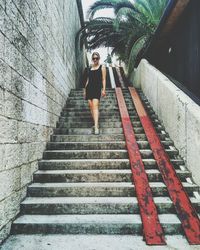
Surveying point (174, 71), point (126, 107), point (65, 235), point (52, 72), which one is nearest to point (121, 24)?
point (174, 71)

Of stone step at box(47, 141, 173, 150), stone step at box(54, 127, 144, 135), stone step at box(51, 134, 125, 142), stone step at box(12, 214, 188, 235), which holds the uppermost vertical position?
stone step at box(54, 127, 144, 135)

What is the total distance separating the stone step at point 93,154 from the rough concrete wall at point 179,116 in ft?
1.50

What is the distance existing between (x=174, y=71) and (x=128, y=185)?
4.46m

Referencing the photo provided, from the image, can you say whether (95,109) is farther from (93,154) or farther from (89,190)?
(89,190)

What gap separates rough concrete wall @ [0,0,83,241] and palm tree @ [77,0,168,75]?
5627mm

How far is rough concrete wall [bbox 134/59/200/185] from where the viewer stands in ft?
13.9

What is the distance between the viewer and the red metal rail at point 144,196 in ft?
10.3

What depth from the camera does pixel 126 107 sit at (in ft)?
23.8

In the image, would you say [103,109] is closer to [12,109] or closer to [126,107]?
[126,107]

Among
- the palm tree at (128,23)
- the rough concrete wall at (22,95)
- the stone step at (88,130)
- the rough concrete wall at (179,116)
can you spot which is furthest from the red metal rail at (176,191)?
the palm tree at (128,23)

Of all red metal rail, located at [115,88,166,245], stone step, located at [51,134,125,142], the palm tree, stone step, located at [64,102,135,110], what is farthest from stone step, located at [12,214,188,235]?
the palm tree

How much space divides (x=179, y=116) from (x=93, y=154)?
5.51 feet

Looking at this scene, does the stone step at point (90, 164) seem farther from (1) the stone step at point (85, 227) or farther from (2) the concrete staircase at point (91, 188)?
(1) the stone step at point (85, 227)

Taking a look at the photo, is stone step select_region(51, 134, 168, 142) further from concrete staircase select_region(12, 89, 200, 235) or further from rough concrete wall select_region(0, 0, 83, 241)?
rough concrete wall select_region(0, 0, 83, 241)
